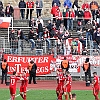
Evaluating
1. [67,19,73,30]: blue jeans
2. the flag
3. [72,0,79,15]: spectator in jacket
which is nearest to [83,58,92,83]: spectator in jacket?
[67,19,73,30]: blue jeans

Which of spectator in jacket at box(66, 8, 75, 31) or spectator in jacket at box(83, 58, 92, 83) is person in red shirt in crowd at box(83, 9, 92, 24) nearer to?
spectator in jacket at box(66, 8, 75, 31)

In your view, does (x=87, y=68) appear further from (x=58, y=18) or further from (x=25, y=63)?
(x=58, y=18)

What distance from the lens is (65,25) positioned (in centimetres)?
4003

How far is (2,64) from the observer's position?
3472 cm

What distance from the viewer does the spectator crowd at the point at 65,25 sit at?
36500 mm

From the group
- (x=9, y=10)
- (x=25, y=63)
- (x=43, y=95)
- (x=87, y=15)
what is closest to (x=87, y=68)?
(x=25, y=63)

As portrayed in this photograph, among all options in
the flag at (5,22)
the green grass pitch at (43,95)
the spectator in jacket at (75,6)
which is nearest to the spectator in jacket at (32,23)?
the flag at (5,22)

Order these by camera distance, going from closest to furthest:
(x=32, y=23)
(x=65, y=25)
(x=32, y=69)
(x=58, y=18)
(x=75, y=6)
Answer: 1. (x=32, y=69)
2. (x=32, y=23)
3. (x=58, y=18)
4. (x=65, y=25)
5. (x=75, y=6)

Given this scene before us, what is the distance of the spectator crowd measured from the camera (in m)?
36.5

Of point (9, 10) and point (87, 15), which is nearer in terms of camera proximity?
point (87, 15)

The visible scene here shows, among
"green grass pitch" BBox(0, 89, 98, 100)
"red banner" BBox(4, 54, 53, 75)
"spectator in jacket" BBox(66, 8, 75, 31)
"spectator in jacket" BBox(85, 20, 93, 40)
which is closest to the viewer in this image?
"green grass pitch" BBox(0, 89, 98, 100)

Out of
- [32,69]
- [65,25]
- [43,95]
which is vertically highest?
[65,25]

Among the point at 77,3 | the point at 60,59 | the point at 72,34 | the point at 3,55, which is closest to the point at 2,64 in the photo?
the point at 3,55

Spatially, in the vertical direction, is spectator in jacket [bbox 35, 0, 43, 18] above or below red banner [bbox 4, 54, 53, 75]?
above
